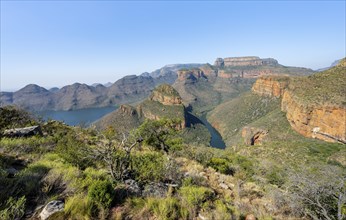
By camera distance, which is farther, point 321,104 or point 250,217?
point 321,104

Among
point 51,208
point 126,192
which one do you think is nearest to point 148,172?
point 126,192

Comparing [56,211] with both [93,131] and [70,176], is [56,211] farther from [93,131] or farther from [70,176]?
[93,131]

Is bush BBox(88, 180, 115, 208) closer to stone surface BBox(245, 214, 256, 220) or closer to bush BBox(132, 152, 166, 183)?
bush BBox(132, 152, 166, 183)

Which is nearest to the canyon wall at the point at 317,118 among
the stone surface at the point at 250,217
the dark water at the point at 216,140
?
the dark water at the point at 216,140

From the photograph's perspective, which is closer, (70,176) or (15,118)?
(70,176)

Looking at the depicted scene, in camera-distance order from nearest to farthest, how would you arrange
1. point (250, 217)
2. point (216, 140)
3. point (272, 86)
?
1. point (250, 217)
2. point (216, 140)
3. point (272, 86)

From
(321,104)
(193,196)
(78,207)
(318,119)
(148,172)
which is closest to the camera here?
(78,207)

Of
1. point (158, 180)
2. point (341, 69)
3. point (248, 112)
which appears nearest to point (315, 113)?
point (341, 69)

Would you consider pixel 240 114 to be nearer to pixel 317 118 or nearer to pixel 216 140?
pixel 216 140
